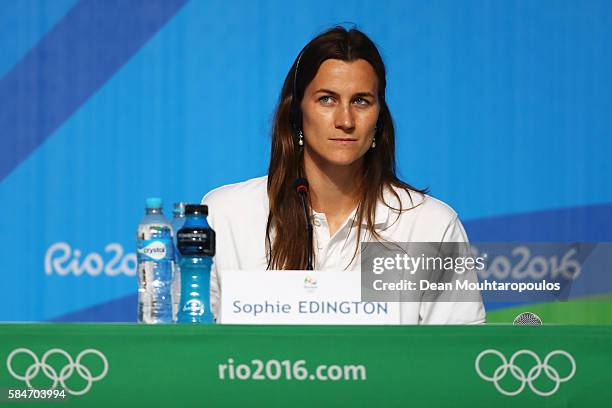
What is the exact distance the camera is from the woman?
2.01 m

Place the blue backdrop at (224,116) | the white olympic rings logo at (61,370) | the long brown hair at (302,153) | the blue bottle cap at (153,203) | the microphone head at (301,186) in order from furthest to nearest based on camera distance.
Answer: the blue backdrop at (224,116) < the long brown hair at (302,153) < the microphone head at (301,186) < the blue bottle cap at (153,203) < the white olympic rings logo at (61,370)

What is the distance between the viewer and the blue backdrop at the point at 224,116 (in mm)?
3209

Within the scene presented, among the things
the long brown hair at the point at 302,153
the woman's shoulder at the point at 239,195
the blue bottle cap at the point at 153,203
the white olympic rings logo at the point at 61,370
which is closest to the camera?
the white olympic rings logo at the point at 61,370

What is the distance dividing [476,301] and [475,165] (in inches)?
63.5

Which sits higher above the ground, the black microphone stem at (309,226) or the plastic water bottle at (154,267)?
the black microphone stem at (309,226)

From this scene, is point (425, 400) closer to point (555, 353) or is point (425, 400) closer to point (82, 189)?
point (555, 353)

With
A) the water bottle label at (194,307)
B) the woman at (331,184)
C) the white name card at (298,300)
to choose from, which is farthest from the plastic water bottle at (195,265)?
the woman at (331,184)

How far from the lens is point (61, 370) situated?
4.28ft

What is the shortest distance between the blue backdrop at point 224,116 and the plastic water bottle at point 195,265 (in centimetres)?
163

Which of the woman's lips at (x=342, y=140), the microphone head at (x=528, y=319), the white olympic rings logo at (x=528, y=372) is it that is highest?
the woman's lips at (x=342, y=140)

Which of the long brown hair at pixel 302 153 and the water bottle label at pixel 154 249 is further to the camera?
the long brown hair at pixel 302 153

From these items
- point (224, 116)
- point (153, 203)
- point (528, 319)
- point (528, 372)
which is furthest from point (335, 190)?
point (224, 116)

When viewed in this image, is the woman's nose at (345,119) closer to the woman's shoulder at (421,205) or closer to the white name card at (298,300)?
the woman's shoulder at (421,205)

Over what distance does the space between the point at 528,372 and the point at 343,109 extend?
0.88 metres
